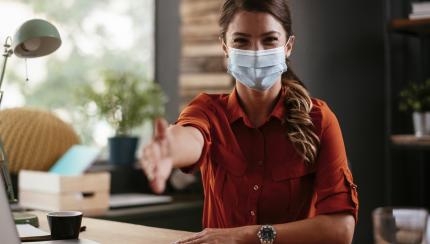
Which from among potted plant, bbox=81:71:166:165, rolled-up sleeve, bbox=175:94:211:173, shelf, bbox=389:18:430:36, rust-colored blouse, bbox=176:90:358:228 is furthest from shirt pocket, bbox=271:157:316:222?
shelf, bbox=389:18:430:36

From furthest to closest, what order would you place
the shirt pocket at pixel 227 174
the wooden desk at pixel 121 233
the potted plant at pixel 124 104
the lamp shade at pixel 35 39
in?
the potted plant at pixel 124 104 → the shirt pocket at pixel 227 174 → the wooden desk at pixel 121 233 → the lamp shade at pixel 35 39

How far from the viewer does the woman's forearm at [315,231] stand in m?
0.92

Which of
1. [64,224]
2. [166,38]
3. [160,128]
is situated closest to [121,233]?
[64,224]

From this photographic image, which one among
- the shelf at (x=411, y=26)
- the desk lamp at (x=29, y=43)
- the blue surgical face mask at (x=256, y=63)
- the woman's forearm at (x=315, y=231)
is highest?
the shelf at (x=411, y=26)

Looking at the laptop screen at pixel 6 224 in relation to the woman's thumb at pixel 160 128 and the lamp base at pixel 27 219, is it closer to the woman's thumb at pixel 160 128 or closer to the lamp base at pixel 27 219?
the woman's thumb at pixel 160 128

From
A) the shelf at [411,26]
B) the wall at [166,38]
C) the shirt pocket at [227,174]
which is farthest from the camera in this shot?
the shelf at [411,26]

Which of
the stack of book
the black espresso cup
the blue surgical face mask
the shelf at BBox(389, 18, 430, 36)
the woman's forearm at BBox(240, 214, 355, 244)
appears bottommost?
the woman's forearm at BBox(240, 214, 355, 244)

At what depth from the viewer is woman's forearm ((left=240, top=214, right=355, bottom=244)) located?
0.92 m

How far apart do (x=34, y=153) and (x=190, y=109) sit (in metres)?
0.22

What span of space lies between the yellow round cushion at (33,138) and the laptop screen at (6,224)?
19 centimetres

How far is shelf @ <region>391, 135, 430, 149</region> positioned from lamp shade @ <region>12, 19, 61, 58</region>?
5.36 ft

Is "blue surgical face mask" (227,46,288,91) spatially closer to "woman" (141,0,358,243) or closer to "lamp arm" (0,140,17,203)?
"woman" (141,0,358,243)

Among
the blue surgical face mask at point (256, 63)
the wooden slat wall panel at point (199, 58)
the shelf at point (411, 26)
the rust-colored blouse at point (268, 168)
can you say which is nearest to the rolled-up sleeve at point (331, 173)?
the rust-colored blouse at point (268, 168)

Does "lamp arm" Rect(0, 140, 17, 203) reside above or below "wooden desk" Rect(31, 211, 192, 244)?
above
